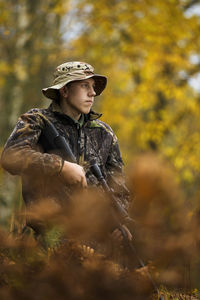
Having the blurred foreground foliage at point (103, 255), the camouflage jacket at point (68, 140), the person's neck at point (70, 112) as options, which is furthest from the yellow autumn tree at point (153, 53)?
the blurred foreground foliage at point (103, 255)

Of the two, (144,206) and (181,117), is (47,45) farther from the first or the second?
(144,206)

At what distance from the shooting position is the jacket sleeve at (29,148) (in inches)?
105

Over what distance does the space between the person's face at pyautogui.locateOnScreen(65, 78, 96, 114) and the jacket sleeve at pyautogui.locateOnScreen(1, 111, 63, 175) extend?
0.88 feet

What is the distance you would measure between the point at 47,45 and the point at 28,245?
32.6ft

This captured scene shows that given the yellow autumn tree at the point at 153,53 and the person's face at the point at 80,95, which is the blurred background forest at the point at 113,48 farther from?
the person's face at the point at 80,95

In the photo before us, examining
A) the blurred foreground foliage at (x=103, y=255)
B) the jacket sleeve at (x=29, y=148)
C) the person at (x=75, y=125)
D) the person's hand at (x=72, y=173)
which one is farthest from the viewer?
the person at (x=75, y=125)

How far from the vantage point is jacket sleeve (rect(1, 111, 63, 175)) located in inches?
105

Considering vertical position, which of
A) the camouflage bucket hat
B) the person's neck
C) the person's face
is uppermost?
the camouflage bucket hat

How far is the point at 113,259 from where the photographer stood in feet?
5.58

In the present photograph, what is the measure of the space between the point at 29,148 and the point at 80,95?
2.07ft

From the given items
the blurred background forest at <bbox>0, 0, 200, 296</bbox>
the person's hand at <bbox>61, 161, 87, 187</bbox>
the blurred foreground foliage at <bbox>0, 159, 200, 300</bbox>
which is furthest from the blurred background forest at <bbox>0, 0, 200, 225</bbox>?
the blurred foreground foliage at <bbox>0, 159, 200, 300</bbox>

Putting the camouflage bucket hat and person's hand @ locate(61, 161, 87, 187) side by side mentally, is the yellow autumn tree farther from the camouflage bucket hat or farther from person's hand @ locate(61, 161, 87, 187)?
person's hand @ locate(61, 161, 87, 187)

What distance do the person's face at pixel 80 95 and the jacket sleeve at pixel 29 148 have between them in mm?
268

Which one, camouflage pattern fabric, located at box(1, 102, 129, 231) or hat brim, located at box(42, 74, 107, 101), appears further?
hat brim, located at box(42, 74, 107, 101)
